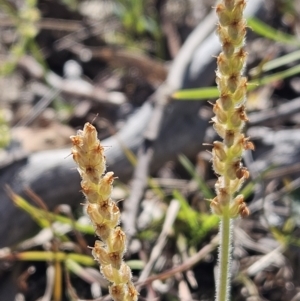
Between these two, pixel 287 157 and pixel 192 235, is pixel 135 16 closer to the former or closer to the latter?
pixel 287 157

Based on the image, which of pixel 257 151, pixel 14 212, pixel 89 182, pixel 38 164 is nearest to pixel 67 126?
pixel 38 164

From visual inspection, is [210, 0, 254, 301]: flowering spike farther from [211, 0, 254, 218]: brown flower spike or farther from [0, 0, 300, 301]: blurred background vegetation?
[0, 0, 300, 301]: blurred background vegetation

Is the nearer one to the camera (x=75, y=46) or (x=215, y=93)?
(x=215, y=93)

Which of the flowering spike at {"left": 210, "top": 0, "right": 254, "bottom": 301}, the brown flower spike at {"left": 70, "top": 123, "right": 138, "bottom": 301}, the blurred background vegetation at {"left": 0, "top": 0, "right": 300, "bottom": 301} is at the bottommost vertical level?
the brown flower spike at {"left": 70, "top": 123, "right": 138, "bottom": 301}

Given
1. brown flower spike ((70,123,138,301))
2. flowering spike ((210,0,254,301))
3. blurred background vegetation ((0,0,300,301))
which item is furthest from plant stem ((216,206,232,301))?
blurred background vegetation ((0,0,300,301))

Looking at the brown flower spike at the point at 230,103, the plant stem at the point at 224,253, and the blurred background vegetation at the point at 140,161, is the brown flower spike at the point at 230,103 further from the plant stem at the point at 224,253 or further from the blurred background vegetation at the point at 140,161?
the blurred background vegetation at the point at 140,161

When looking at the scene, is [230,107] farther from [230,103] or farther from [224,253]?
[224,253]

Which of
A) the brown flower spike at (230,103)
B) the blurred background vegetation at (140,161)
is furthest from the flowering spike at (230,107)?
the blurred background vegetation at (140,161)
